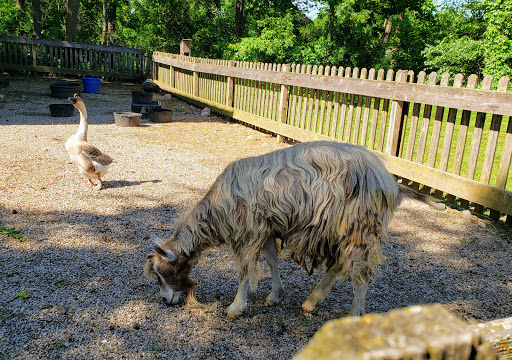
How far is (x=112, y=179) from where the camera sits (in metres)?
7.80

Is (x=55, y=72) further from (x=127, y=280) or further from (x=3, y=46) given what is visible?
(x=127, y=280)

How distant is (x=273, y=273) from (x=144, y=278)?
4.48 ft

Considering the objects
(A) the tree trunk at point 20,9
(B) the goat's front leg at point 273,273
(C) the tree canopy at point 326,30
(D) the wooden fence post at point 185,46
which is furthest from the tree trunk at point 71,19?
(B) the goat's front leg at point 273,273

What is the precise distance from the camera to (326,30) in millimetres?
21906

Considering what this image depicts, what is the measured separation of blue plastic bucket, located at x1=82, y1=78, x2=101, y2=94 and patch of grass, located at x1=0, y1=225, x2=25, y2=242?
44.1 ft

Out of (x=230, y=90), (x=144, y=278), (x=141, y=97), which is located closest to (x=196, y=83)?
(x=141, y=97)

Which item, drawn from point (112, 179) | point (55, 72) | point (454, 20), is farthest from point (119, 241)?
point (454, 20)

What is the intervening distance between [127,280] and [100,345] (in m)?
1.08

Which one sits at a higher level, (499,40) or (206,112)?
(499,40)

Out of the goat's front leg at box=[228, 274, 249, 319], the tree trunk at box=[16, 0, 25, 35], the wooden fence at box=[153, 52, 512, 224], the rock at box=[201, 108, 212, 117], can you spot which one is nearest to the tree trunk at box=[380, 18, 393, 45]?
the wooden fence at box=[153, 52, 512, 224]

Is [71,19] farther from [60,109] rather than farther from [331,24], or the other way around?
[331,24]

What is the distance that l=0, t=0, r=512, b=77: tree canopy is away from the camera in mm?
20344

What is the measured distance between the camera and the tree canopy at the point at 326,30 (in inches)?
801

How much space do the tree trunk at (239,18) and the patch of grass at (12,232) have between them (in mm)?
20422
